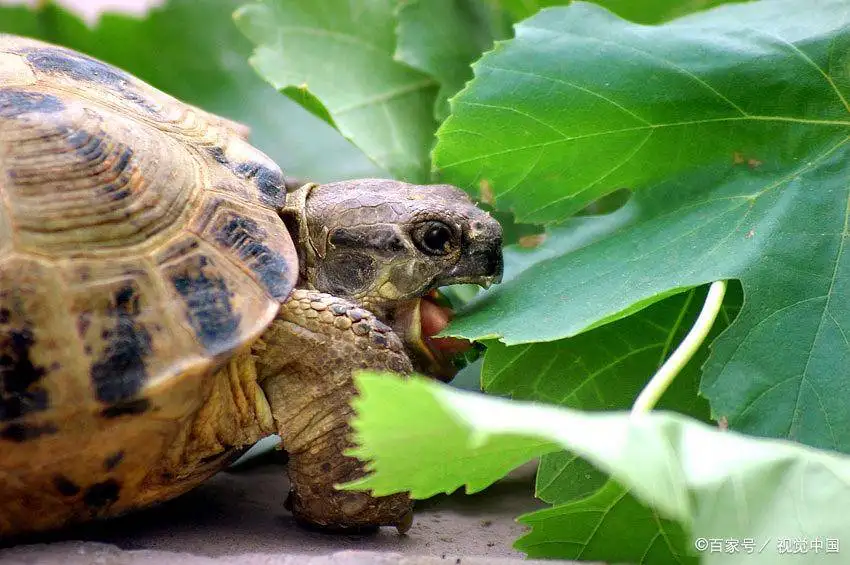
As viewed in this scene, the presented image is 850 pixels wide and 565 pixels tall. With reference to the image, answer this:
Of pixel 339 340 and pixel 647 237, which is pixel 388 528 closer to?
pixel 339 340

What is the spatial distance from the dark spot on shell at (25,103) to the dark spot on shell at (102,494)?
463 millimetres

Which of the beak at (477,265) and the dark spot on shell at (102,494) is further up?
the beak at (477,265)

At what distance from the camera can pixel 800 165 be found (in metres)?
1.27

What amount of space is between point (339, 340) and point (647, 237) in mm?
468

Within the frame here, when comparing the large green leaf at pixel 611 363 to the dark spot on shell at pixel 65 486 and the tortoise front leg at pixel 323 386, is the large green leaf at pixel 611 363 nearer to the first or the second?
the tortoise front leg at pixel 323 386

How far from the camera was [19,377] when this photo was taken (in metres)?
1.01

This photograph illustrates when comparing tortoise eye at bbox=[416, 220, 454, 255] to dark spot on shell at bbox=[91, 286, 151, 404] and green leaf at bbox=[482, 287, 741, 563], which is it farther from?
dark spot on shell at bbox=[91, 286, 151, 404]

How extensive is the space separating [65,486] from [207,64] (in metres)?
1.27

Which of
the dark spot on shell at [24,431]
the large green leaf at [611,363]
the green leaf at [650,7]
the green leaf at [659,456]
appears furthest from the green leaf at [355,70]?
the green leaf at [659,456]

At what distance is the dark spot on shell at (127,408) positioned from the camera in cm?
103

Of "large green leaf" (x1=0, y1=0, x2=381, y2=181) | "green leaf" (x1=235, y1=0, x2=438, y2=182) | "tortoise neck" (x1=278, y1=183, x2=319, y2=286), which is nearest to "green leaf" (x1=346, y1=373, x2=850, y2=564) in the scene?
"tortoise neck" (x1=278, y1=183, x2=319, y2=286)

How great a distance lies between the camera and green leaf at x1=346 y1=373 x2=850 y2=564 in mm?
694

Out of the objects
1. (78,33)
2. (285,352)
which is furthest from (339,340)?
(78,33)

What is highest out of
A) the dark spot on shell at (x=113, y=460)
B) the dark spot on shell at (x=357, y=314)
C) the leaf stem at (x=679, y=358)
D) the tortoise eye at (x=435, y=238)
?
the tortoise eye at (x=435, y=238)
